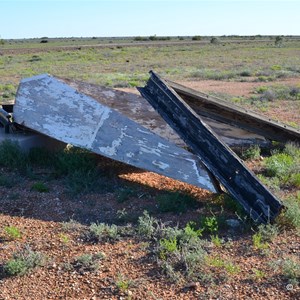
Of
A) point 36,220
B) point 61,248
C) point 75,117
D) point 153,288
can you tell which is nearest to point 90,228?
point 61,248

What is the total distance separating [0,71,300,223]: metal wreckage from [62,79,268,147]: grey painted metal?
2cm

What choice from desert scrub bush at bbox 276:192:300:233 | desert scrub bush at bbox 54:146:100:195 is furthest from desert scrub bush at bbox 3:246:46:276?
desert scrub bush at bbox 276:192:300:233

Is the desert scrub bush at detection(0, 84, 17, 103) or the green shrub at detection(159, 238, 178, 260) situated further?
the desert scrub bush at detection(0, 84, 17, 103)

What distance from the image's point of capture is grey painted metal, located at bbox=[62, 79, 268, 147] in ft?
23.7

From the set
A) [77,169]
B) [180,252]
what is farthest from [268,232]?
[77,169]

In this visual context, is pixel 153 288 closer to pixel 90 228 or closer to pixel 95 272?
pixel 95 272

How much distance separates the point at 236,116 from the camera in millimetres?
7031

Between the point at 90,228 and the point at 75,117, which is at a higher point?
the point at 75,117

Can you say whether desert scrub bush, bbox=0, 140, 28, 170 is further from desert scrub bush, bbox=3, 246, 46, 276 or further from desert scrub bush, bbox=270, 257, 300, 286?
desert scrub bush, bbox=270, 257, 300, 286

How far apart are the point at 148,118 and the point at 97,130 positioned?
5.49ft

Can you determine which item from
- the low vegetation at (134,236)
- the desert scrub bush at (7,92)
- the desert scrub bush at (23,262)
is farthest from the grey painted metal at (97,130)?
the desert scrub bush at (7,92)

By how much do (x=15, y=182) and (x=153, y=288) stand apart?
2.92 metres

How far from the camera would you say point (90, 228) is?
4293mm

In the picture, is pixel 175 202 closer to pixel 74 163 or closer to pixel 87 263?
pixel 87 263
